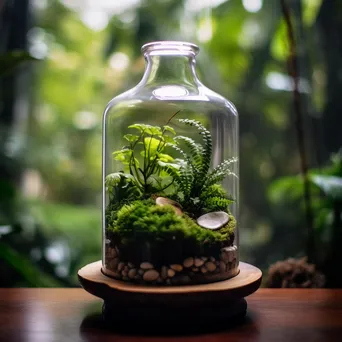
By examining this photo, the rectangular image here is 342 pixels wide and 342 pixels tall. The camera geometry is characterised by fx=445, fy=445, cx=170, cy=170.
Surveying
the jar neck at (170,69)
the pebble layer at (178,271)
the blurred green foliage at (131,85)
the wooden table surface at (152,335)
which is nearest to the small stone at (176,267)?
the pebble layer at (178,271)

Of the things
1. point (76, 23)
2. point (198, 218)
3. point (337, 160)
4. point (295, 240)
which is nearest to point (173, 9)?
point (76, 23)

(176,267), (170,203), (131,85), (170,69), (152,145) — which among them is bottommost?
(176,267)

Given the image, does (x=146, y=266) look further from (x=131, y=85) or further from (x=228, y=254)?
(x=131, y=85)

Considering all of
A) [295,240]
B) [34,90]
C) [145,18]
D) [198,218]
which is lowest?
[295,240]

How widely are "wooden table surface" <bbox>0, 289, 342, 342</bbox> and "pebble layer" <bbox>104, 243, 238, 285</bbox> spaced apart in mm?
85

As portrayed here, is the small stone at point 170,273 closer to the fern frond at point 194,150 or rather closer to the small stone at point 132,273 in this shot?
the small stone at point 132,273

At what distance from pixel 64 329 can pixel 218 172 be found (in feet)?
1.30

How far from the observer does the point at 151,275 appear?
745 millimetres

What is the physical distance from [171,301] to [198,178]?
24cm

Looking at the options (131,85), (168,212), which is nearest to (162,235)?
(168,212)

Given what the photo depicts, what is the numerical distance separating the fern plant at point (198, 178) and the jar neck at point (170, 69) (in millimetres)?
107

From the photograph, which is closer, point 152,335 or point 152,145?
point 152,335

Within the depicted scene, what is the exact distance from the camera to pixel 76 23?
208cm

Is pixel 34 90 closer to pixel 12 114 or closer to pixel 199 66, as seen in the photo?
→ pixel 12 114
